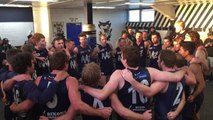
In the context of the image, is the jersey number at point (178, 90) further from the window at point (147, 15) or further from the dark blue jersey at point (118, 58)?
the window at point (147, 15)

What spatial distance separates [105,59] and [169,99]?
13.5ft

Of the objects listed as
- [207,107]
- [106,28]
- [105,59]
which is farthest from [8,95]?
[106,28]

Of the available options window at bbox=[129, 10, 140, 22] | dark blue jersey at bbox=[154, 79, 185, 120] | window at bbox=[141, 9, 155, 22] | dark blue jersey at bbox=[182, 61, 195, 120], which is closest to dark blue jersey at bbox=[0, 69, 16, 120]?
dark blue jersey at bbox=[154, 79, 185, 120]

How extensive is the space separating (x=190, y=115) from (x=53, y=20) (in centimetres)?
1249

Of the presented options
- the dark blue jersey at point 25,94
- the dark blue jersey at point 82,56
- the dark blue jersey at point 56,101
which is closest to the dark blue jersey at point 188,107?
the dark blue jersey at point 56,101

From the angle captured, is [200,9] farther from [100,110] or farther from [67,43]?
[100,110]

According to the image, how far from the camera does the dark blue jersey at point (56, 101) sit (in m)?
2.54

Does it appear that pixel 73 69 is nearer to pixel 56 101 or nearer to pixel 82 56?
pixel 82 56

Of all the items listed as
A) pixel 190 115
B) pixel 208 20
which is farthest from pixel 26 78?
pixel 208 20

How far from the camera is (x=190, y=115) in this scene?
11.8ft

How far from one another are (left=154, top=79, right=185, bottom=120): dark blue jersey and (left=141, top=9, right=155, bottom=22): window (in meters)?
12.8

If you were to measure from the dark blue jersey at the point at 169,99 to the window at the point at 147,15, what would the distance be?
12.8 meters

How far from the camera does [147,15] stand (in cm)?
1580

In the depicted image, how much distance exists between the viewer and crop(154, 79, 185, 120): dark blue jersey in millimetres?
2810
